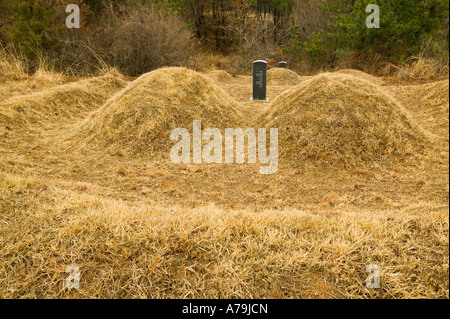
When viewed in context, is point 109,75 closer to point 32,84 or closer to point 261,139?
Result: point 32,84

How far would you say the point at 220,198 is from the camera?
3.94 meters

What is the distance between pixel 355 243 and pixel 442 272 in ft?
1.84

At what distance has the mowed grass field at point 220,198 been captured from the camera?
2.22 meters

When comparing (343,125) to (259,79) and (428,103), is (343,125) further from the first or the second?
(259,79)

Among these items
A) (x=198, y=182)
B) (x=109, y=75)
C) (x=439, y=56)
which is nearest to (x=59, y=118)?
(x=109, y=75)

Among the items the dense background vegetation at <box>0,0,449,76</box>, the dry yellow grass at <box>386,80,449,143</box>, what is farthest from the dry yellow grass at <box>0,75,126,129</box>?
the dry yellow grass at <box>386,80,449,143</box>

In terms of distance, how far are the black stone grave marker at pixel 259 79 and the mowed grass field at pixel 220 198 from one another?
83cm

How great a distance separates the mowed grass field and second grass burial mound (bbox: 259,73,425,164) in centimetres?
2

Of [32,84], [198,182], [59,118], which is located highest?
[32,84]

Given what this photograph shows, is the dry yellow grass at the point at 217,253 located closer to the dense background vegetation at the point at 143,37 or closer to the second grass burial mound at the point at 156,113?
the second grass burial mound at the point at 156,113

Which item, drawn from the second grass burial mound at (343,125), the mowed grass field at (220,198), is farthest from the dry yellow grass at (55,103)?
the second grass burial mound at (343,125)

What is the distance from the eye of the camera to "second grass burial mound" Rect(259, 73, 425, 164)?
486 cm
